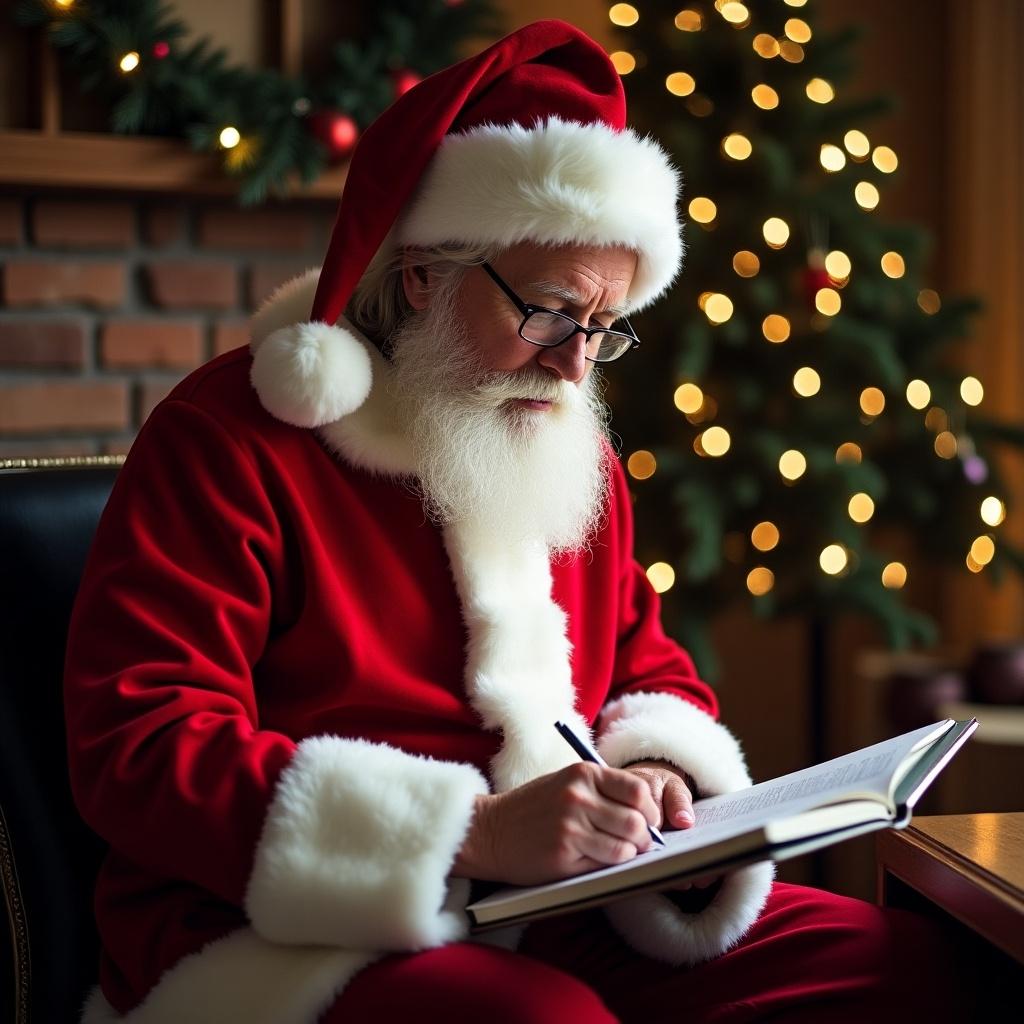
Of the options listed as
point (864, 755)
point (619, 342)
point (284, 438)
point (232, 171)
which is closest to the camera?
point (864, 755)

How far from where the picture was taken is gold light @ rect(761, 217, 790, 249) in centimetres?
254

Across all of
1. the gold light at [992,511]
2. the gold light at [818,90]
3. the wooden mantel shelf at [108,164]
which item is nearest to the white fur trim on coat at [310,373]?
the wooden mantel shelf at [108,164]

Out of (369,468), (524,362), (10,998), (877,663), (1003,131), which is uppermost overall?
(1003,131)

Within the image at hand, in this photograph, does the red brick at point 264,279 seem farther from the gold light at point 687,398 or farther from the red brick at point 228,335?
the gold light at point 687,398

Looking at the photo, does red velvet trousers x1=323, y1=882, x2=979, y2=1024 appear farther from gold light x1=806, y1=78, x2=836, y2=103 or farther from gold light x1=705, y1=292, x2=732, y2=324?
gold light x1=806, y1=78, x2=836, y2=103

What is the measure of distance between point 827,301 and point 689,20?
2.22ft

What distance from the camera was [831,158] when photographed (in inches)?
102

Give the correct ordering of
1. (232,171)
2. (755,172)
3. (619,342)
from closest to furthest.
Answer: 1. (619,342)
2. (232,171)
3. (755,172)

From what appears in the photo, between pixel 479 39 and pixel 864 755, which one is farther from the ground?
pixel 479 39

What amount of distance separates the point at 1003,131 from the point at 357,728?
101 inches

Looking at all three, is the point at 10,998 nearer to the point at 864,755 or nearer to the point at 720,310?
the point at 864,755

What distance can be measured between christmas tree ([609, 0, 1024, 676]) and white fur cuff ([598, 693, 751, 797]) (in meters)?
1.06

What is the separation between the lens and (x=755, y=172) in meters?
2.54

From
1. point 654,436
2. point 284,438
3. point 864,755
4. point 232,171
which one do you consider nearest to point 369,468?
point 284,438
